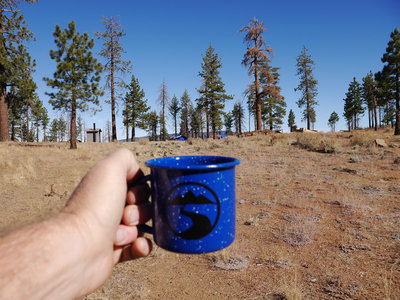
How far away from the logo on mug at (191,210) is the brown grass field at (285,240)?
0.67 meters

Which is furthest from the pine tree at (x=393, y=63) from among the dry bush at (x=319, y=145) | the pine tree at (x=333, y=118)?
the pine tree at (x=333, y=118)

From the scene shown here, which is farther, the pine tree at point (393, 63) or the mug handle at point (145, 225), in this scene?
the pine tree at point (393, 63)

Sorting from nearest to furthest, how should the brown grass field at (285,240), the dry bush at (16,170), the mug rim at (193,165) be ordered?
the mug rim at (193,165)
the brown grass field at (285,240)
the dry bush at (16,170)

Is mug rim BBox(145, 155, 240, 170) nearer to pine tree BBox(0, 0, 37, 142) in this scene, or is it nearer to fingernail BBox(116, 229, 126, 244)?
fingernail BBox(116, 229, 126, 244)

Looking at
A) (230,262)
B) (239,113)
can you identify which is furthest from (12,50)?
(239,113)

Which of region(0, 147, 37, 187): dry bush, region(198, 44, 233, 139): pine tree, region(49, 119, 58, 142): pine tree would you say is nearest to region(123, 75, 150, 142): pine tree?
region(198, 44, 233, 139): pine tree

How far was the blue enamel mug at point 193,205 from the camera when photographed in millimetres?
1291

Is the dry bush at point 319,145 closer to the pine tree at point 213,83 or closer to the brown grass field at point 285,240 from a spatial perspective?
the brown grass field at point 285,240

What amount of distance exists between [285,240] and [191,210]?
361cm

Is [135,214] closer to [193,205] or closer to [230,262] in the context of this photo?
[193,205]

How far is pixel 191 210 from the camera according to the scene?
1.31 metres

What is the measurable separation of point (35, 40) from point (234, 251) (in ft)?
67.7

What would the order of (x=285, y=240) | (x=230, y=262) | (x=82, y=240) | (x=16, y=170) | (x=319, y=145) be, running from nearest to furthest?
(x=82, y=240)
(x=230, y=262)
(x=285, y=240)
(x=16, y=170)
(x=319, y=145)

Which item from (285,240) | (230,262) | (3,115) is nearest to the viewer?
(230,262)
